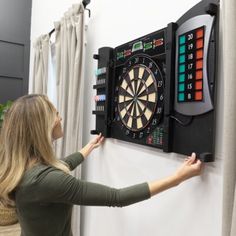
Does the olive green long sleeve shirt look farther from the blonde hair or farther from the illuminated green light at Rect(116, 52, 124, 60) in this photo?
the illuminated green light at Rect(116, 52, 124, 60)

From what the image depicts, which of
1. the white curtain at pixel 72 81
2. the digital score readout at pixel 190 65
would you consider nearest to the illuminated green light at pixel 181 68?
the digital score readout at pixel 190 65

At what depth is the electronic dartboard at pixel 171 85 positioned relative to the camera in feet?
3.25

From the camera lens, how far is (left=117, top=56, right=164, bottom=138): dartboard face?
4.10 feet

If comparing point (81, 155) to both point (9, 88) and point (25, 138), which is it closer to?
point (25, 138)

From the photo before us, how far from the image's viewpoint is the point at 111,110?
1.61 m

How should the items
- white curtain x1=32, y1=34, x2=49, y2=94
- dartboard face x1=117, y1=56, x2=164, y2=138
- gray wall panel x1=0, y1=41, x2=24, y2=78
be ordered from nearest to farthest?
dartboard face x1=117, y1=56, x2=164, y2=138 → white curtain x1=32, y1=34, x2=49, y2=94 → gray wall panel x1=0, y1=41, x2=24, y2=78

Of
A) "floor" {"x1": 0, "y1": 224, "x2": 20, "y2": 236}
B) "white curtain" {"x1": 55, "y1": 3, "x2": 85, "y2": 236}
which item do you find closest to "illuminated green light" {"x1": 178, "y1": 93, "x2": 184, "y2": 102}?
"white curtain" {"x1": 55, "y1": 3, "x2": 85, "y2": 236}

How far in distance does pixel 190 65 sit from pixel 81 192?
0.63 m

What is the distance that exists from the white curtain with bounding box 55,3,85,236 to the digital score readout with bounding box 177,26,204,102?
3.00 feet

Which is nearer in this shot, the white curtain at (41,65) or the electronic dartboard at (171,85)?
the electronic dartboard at (171,85)

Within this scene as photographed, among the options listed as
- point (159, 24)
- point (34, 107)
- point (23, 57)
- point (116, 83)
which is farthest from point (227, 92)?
point (23, 57)

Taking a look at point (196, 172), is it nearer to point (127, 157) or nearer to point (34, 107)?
point (127, 157)

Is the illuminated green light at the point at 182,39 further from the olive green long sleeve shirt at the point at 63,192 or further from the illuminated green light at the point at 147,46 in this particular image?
the olive green long sleeve shirt at the point at 63,192

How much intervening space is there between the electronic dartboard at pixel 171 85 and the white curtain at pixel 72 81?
0.35 metres
